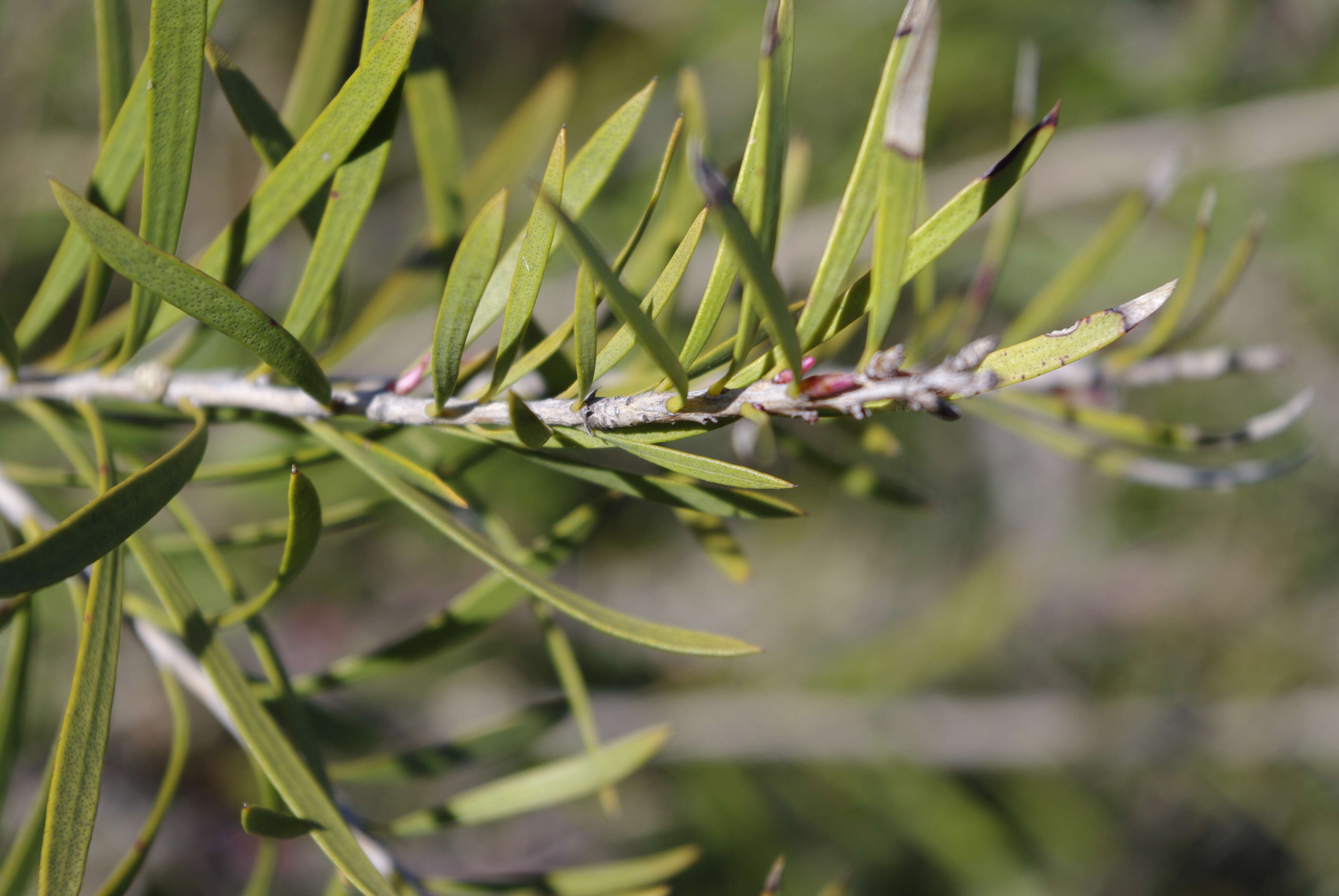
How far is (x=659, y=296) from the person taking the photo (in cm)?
21

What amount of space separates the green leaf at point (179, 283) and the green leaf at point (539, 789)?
0.66 feet

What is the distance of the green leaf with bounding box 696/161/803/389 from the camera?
0.45 ft

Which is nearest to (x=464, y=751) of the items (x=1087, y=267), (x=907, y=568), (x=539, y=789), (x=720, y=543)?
(x=539, y=789)

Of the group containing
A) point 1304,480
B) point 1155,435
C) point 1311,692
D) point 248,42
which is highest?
point 248,42

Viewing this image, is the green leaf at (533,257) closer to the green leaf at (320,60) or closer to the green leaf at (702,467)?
the green leaf at (702,467)

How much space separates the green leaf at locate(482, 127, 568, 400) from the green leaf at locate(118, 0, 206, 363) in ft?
0.27

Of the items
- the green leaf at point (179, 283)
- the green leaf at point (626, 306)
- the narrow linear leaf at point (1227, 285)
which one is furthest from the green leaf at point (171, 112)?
the narrow linear leaf at point (1227, 285)

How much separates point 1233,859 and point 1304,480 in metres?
0.56

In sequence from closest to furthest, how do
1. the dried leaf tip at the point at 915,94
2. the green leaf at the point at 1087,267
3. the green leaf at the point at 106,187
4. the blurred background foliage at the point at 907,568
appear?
the dried leaf tip at the point at 915,94
the green leaf at the point at 106,187
the green leaf at the point at 1087,267
the blurred background foliage at the point at 907,568

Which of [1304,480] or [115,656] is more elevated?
[115,656]

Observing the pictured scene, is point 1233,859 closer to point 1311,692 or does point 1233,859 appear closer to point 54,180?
point 1311,692

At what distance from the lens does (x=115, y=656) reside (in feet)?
0.65

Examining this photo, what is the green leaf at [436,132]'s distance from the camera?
0.29 metres

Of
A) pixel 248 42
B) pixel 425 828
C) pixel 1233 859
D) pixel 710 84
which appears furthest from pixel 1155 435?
pixel 248 42
